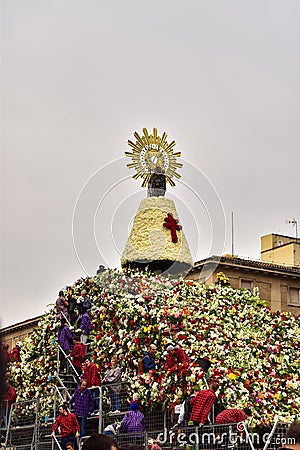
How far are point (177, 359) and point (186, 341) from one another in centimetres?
93

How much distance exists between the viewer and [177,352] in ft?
63.0

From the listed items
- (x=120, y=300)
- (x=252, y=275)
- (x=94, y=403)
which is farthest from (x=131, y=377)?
(x=252, y=275)

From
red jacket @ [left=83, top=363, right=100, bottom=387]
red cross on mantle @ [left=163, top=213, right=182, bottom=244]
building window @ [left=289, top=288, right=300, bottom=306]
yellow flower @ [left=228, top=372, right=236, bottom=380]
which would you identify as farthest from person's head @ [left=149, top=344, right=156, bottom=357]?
building window @ [left=289, top=288, right=300, bottom=306]

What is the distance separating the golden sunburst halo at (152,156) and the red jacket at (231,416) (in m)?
10.5

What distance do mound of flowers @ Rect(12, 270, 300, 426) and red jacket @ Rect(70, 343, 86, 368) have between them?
37 cm

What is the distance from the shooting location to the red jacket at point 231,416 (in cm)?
1683

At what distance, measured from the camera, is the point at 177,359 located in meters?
19.2

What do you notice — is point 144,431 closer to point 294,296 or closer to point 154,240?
point 154,240

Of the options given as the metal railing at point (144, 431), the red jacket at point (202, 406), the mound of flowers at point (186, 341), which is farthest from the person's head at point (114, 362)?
the red jacket at point (202, 406)

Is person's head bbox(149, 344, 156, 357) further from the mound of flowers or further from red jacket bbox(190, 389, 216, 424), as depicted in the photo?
red jacket bbox(190, 389, 216, 424)

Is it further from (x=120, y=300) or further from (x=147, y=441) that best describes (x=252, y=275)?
(x=147, y=441)

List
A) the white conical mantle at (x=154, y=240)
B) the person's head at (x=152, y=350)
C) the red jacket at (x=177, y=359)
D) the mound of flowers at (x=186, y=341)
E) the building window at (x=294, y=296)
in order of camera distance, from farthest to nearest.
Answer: the building window at (x=294, y=296)
the white conical mantle at (x=154, y=240)
the person's head at (x=152, y=350)
the red jacket at (x=177, y=359)
the mound of flowers at (x=186, y=341)

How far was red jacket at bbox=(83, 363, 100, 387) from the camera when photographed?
66.1 ft

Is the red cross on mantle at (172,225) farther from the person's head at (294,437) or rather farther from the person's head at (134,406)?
the person's head at (294,437)
